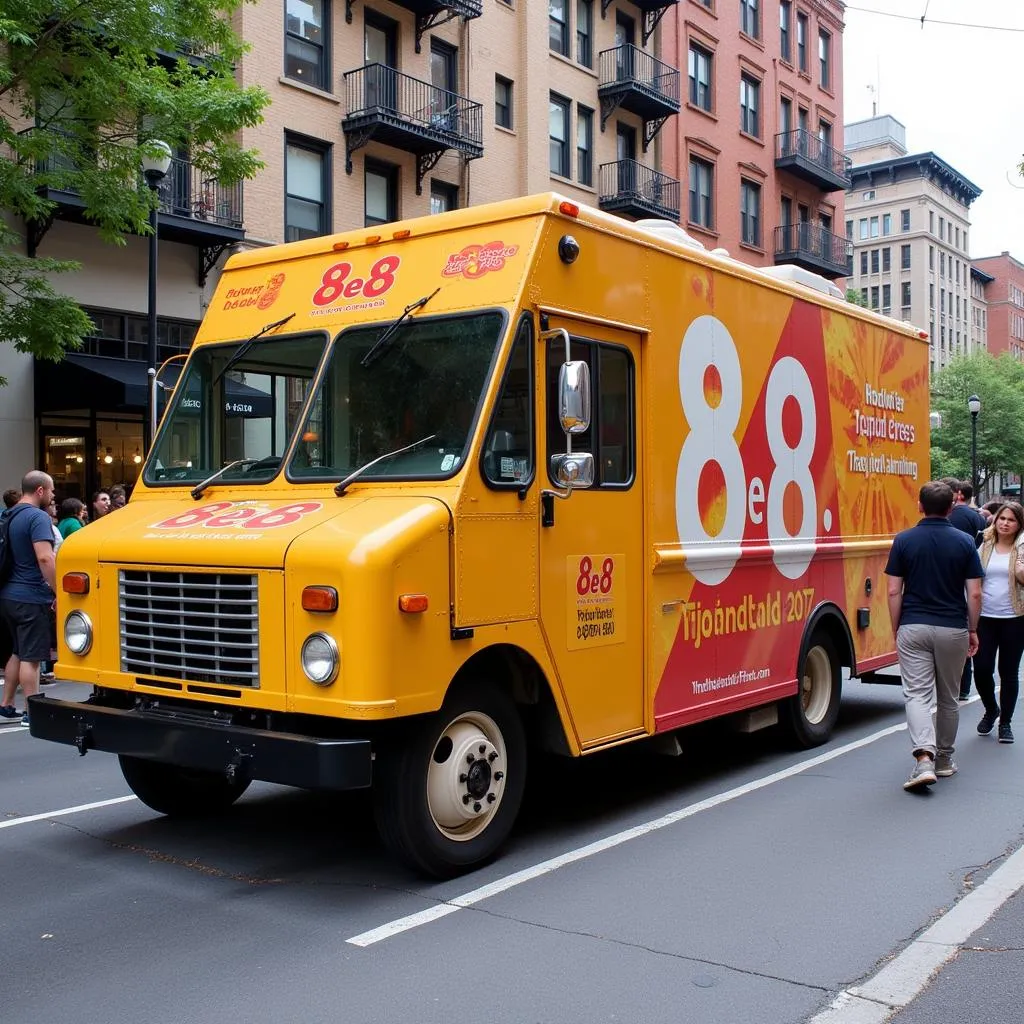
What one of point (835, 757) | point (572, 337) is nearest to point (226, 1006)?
point (572, 337)

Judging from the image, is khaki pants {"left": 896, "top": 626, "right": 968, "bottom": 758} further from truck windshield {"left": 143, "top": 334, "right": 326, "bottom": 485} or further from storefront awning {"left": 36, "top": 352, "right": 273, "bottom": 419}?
storefront awning {"left": 36, "top": 352, "right": 273, "bottom": 419}

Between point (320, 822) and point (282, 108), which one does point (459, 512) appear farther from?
point (282, 108)

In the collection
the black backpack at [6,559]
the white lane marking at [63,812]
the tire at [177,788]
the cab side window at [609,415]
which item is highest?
the cab side window at [609,415]

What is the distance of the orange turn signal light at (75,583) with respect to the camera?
5.95 m

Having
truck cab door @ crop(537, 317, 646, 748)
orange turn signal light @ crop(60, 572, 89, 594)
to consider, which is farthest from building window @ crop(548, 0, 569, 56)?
orange turn signal light @ crop(60, 572, 89, 594)

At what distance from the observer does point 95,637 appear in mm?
5891

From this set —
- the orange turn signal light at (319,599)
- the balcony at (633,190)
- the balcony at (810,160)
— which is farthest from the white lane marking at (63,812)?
the balcony at (810,160)

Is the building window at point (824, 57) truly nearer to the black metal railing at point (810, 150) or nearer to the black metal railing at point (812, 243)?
the black metal railing at point (810, 150)

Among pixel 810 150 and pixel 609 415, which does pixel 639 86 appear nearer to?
pixel 810 150

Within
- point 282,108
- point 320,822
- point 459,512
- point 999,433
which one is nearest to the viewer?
point 459,512

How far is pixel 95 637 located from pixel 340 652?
1660 mm

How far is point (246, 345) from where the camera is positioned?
21.6 feet

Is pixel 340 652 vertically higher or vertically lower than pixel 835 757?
higher

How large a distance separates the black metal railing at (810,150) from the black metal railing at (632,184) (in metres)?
7.96
